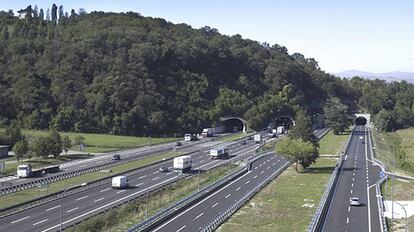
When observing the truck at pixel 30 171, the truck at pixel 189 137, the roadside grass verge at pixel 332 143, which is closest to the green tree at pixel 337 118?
the roadside grass verge at pixel 332 143

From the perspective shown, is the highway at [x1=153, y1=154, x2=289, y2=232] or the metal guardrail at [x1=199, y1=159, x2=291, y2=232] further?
the highway at [x1=153, y1=154, x2=289, y2=232]

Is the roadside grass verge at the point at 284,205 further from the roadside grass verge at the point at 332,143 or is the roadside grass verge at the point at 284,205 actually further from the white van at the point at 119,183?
the roadside grass verge at the point at 332,143

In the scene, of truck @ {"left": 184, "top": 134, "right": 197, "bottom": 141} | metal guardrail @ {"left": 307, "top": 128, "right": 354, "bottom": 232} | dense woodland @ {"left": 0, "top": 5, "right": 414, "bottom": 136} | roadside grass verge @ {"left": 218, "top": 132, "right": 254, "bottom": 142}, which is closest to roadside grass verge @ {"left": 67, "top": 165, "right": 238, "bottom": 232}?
metal guardrail @ {"left": 307, "top": 128, "right": 354, "bottom": 232}

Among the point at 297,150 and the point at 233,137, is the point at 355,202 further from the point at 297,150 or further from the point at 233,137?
the point at 233,137

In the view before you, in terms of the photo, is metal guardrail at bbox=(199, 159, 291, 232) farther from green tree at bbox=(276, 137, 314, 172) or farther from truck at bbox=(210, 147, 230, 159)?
truck at bbox=(210, 147, 230, 159)

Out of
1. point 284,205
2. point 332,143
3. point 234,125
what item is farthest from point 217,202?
point 234,125

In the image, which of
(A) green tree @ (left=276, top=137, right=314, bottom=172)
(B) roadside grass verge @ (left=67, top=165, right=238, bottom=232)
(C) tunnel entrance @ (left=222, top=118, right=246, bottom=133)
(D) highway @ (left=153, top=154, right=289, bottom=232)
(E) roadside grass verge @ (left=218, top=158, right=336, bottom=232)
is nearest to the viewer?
(B) roadside grass verge @ (left=67, top=165, right=238, bottom=232)
